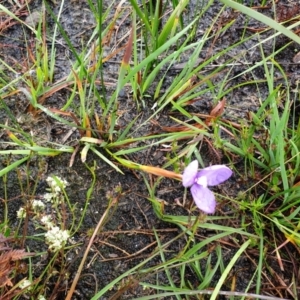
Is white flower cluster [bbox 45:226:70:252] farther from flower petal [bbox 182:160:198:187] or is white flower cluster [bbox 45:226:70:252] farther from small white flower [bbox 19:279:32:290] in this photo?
flower petal [bbox 182:160:198:187]

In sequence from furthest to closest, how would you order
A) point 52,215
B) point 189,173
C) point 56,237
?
point 52,215
point 56,237
point 189,173

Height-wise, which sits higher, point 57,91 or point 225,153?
point 57,91

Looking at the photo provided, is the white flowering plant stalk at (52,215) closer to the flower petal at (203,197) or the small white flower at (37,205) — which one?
the small white flower at (37,205)

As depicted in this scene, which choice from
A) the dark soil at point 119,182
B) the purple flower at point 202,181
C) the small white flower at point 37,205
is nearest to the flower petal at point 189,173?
the purple flower at point 202,181

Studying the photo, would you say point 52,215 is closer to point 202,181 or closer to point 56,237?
point 56,237

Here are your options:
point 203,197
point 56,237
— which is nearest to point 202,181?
point 203,197

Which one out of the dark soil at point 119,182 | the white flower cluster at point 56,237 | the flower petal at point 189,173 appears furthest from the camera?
the dark soil at point 119,182

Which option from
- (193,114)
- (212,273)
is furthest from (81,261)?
(193,114)

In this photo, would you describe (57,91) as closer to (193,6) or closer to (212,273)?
(193,6)
